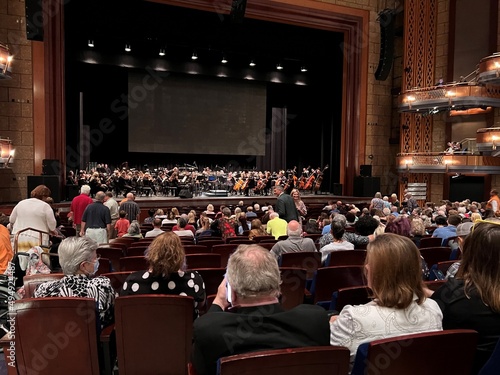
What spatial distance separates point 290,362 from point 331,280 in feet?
6.40

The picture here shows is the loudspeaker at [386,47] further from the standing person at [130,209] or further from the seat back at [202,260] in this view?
the seat back at [202,260]

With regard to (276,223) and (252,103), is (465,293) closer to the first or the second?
(276,223)

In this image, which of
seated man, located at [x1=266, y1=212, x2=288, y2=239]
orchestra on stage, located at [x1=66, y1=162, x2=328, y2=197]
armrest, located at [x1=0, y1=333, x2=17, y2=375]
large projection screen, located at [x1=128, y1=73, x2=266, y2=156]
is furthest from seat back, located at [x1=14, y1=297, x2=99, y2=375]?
large projection screen, located at [x1=128, y1=73, x2=266, y2=156]

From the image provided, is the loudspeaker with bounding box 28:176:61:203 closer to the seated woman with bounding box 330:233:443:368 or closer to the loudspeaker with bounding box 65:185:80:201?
the loudspeaker with bounding box 65:185:80:201

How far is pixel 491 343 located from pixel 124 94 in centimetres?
1770

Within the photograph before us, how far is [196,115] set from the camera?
1823 cm

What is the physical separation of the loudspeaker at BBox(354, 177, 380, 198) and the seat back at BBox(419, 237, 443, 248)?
1084cm

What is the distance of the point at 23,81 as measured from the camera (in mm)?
12281

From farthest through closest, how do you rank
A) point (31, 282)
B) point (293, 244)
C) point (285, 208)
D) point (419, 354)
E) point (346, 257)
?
1. point (285, 208)
2. point (293, 244)
3. point (346, 257)
4. point (31, 282)
5. point (419, 354)

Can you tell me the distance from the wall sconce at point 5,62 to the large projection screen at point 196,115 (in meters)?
6.32

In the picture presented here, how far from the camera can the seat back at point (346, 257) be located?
3.97m

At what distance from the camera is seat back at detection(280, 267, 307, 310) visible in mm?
3217

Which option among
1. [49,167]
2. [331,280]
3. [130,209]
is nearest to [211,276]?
[331,280]

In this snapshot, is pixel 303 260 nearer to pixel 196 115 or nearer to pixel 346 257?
pixel 346 257
